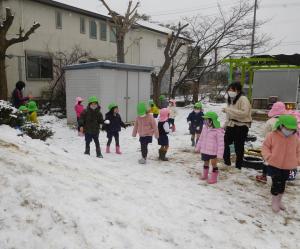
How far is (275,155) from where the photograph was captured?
181 inches

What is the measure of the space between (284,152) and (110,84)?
8433mm

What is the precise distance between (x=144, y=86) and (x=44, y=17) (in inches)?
350

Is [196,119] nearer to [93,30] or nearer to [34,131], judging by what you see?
[34,131]

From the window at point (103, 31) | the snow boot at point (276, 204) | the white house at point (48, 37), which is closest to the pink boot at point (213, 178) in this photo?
the snow boot at point (276, 204)

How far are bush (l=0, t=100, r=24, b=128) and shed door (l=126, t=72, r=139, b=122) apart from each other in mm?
6505

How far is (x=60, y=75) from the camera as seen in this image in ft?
57.0

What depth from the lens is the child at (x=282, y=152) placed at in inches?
178

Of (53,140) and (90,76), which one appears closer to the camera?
(53,140)

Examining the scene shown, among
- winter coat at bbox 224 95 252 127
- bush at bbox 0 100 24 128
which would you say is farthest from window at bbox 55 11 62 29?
winter coat at bbox 224 95 252 127

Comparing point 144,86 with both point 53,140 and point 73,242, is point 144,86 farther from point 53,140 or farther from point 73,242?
point 73,242

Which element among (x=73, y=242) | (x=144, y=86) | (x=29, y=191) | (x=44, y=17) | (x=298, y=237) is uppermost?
(x=44, y=17)

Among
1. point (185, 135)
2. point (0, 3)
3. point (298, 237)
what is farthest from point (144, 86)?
point (298, 237)

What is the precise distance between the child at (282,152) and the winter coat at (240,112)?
4.71 feet

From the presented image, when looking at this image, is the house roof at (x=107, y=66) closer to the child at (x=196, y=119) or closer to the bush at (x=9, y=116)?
the child at (x=196, y=119)
